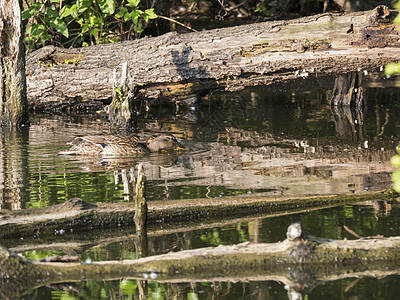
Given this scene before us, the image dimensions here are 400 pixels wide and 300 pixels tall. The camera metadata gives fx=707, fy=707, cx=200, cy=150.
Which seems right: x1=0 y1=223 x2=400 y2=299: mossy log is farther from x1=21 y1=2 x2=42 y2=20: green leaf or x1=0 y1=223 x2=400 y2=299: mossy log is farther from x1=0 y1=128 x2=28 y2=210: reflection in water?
x1=21 y1=2 x2=42 y2=20: green leaf

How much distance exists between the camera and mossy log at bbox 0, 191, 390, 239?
6.21m

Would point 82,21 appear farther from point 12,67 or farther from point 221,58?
point 221,58

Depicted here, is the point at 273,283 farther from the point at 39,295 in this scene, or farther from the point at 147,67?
the point at 147,67

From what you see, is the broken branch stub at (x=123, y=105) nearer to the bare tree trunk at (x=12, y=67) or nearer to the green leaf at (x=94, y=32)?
the bare tree trunk at (x=12, y=67)

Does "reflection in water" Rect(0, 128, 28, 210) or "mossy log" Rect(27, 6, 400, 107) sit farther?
"mossy log" Rect(27, 6, 400, 107)

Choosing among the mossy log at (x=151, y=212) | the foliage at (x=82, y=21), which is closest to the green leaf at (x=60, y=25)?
the foliage at (x=82, y=21)

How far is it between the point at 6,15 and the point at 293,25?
4.93 meters

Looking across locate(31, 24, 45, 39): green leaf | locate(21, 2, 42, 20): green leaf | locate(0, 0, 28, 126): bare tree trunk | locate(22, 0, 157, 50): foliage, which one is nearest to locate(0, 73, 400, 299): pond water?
locate(0, 0, 28, 126): bare tree trunk

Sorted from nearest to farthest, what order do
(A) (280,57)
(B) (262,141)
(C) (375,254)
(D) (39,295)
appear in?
(D) (39,295)
(C) (375,254)
(B) (262,141)
(A) (280,57)

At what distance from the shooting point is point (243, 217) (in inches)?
269

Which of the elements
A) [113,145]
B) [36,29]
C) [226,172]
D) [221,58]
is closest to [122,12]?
[36,29]

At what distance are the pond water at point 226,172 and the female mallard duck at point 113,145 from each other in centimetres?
25

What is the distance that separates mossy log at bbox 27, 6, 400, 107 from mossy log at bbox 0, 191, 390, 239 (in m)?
5.29

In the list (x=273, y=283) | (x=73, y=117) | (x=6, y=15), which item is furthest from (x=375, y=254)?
(x=73, y=117)
